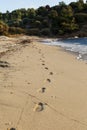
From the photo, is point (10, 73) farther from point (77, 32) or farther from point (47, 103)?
point (77, 32)

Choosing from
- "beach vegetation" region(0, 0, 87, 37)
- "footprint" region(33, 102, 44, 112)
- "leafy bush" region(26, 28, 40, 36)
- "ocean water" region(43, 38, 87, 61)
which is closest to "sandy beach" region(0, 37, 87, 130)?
"footprint" region(33, 102, 44, 112)

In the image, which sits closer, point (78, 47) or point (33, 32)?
point (78, 47)

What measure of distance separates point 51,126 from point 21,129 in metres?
0.47

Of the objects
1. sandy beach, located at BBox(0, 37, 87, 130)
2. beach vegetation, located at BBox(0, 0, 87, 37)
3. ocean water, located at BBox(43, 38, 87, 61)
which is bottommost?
beach vegetation, located at BBox(0, 0, 87, 37)

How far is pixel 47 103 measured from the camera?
5.85 m

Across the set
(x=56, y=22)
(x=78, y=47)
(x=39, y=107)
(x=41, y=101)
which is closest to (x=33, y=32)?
(x=56, y=22)

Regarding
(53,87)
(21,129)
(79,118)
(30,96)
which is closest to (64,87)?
(53,87)

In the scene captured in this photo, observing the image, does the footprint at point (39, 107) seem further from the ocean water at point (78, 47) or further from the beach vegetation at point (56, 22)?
the beach vegetation at point (56, 22)

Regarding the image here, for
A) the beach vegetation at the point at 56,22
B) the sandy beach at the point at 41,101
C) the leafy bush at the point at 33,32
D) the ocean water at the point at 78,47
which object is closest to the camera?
the sandy beach at the point at 41,101

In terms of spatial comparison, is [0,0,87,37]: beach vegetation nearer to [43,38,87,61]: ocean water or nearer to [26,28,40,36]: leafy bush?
[26,28,40,36]: leafy bush

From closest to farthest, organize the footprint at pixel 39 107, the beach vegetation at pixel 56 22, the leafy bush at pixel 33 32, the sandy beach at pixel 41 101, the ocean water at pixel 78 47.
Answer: the sandy beach at pixel 41 101
the footprint at pixel 39 107
the ocean water at pixel 78 47
the beach vegetation at pixel 56 22
the leafy bush at pixel 33 32

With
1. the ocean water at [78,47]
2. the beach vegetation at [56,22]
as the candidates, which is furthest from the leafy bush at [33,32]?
the ocean water at [78,47]

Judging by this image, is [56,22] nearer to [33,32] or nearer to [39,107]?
[33,32]

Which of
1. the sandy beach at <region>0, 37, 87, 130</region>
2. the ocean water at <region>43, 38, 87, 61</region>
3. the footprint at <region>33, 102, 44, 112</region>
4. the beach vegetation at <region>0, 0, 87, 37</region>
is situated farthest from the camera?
the beach vegetation at <region>0, 0, 87, 37</region>
